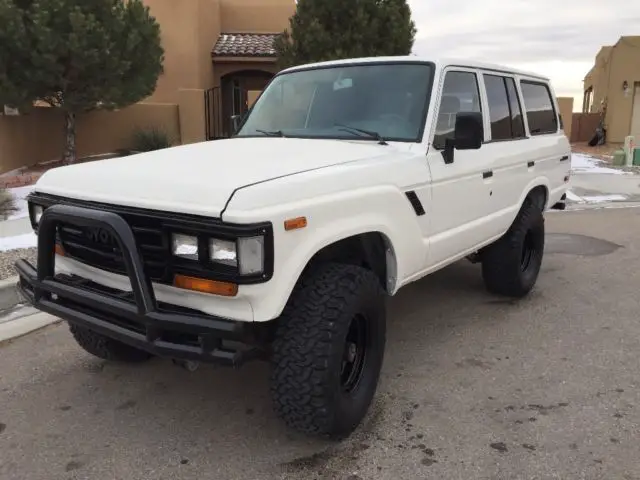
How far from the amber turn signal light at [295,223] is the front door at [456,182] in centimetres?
131

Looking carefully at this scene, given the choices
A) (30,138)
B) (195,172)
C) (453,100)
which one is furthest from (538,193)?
(30,138)

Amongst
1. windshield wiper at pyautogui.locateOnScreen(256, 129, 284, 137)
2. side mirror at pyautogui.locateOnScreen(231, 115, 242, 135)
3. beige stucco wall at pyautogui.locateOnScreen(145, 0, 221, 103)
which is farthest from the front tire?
beige stucco wall at pyautogui.locateOnScreen(145, 0, 221, 103)

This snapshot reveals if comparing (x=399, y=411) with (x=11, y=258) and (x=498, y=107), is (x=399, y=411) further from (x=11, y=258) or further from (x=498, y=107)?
(x=11, y=258)

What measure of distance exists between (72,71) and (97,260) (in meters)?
8.73

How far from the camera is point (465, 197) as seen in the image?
13.6 ft

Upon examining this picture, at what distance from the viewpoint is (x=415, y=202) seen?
3543 millimetres

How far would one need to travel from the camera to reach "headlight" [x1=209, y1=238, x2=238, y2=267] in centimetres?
254

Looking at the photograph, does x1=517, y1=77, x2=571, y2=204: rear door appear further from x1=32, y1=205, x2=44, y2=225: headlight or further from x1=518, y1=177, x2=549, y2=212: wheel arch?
x1=32, y1=205, x2=44, y2=225: headlight

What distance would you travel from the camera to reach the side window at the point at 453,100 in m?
3.89

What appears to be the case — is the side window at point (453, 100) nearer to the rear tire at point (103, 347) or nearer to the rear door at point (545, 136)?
the rear door at point (545, 136)

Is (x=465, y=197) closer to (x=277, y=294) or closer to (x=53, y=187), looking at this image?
(x=277, y=294)

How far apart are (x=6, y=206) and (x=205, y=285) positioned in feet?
22.8

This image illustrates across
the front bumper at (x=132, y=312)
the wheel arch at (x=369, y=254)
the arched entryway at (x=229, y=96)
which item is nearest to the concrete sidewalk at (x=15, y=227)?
the front bumper at (x=132, y=312)

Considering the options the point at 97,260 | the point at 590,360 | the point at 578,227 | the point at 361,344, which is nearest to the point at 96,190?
the point at 97,260
